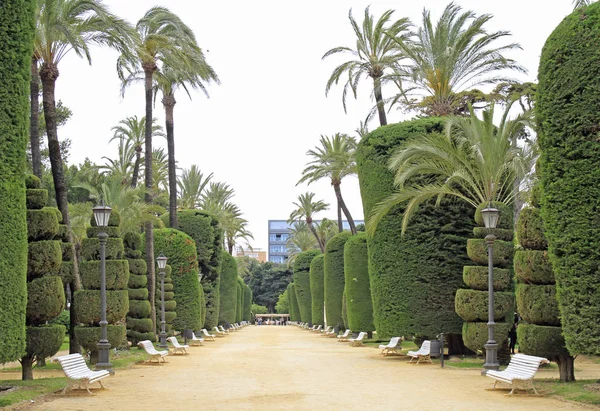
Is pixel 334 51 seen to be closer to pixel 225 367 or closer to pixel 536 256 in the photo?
pixel 225 367

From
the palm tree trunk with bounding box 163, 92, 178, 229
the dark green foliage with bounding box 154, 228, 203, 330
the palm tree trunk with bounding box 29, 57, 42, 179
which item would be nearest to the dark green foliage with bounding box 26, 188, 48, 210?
the palm tree trunk with bounding box 29, 57, 42, 179

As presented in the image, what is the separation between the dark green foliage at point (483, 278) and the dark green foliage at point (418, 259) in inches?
111

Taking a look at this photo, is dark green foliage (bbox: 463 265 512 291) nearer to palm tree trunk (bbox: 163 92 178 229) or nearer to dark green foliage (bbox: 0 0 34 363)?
dark green foliage (bbox: 0 0 34 363)

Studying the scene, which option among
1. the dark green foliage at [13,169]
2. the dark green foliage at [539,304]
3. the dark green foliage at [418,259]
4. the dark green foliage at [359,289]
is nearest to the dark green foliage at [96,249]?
the dark green foliage at [418,259]

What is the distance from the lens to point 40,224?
16.4 meters

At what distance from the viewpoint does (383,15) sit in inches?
1224

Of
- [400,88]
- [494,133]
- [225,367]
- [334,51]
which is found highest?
[334,51]

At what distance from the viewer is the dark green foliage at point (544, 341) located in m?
15.4

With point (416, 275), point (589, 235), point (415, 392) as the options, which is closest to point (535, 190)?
point (589, 235)

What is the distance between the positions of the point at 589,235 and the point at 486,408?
3.35 meters

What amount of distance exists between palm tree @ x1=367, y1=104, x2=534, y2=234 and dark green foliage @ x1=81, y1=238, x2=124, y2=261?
7661 mm

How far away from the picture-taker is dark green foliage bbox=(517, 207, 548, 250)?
15.6 meters

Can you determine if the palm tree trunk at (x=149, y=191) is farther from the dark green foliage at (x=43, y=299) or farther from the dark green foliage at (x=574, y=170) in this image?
Answer: the dark green foliage at (x=574, y=170)

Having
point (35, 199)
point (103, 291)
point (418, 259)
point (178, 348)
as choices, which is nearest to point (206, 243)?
point (178, 348)
